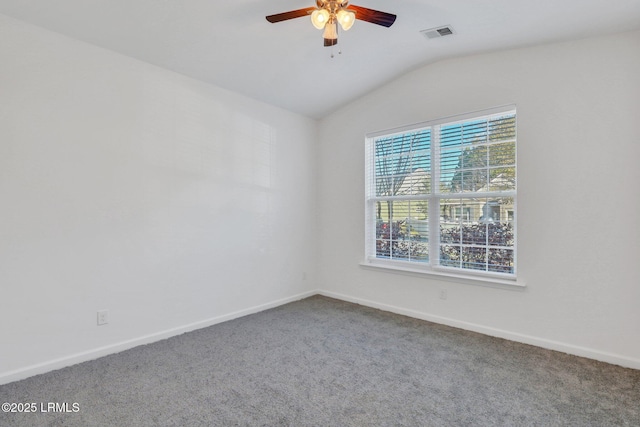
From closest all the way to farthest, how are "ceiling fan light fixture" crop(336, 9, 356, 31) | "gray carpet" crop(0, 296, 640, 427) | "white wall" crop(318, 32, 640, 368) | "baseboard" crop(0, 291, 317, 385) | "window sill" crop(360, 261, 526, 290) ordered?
"gray carpet" crop(0, 296, 640, 427) → "ceiling fan light fixture" crop(336, 9, 356, 31) → "baseboard" crop(0, 291, 317, 385) → "white wall" crop(318, 32, 640, 368) → "window sill" crop(360, 261, 526, 290)

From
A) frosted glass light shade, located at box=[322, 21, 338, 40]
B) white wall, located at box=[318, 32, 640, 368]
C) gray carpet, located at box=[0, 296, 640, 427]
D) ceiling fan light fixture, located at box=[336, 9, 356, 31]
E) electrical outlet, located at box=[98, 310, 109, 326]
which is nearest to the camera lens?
gray carpet, located at box=[0, 296, 640, 427]

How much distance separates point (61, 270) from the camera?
8.01 feet

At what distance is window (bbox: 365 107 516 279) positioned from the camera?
3066 mm

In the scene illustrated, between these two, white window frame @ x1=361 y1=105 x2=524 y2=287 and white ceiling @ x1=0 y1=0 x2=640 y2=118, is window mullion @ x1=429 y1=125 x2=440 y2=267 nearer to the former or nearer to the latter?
white window frame @ x1=361 y1=105 x2=524 y2=287

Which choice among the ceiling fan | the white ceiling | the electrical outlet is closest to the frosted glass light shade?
the ceiling fan

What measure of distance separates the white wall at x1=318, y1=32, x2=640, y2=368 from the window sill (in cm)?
6

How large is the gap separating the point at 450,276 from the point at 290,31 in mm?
2842

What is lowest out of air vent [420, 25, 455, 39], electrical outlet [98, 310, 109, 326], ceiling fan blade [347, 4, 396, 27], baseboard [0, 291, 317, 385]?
baseboard [0, 291, 317, 385]

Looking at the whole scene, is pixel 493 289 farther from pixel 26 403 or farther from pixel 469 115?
pixel 26 403

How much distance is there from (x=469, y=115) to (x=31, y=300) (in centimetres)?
412

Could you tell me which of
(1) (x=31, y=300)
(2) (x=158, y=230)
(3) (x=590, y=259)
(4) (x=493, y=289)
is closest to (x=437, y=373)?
(4) (x=493, y=289)

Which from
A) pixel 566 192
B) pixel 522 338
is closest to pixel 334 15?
pixel 566 192

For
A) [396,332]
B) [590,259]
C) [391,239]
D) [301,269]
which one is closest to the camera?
[590,259]

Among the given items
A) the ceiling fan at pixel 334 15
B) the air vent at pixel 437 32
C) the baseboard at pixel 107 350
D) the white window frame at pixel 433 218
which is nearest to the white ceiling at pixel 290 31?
the air vent at pixel 437 32
